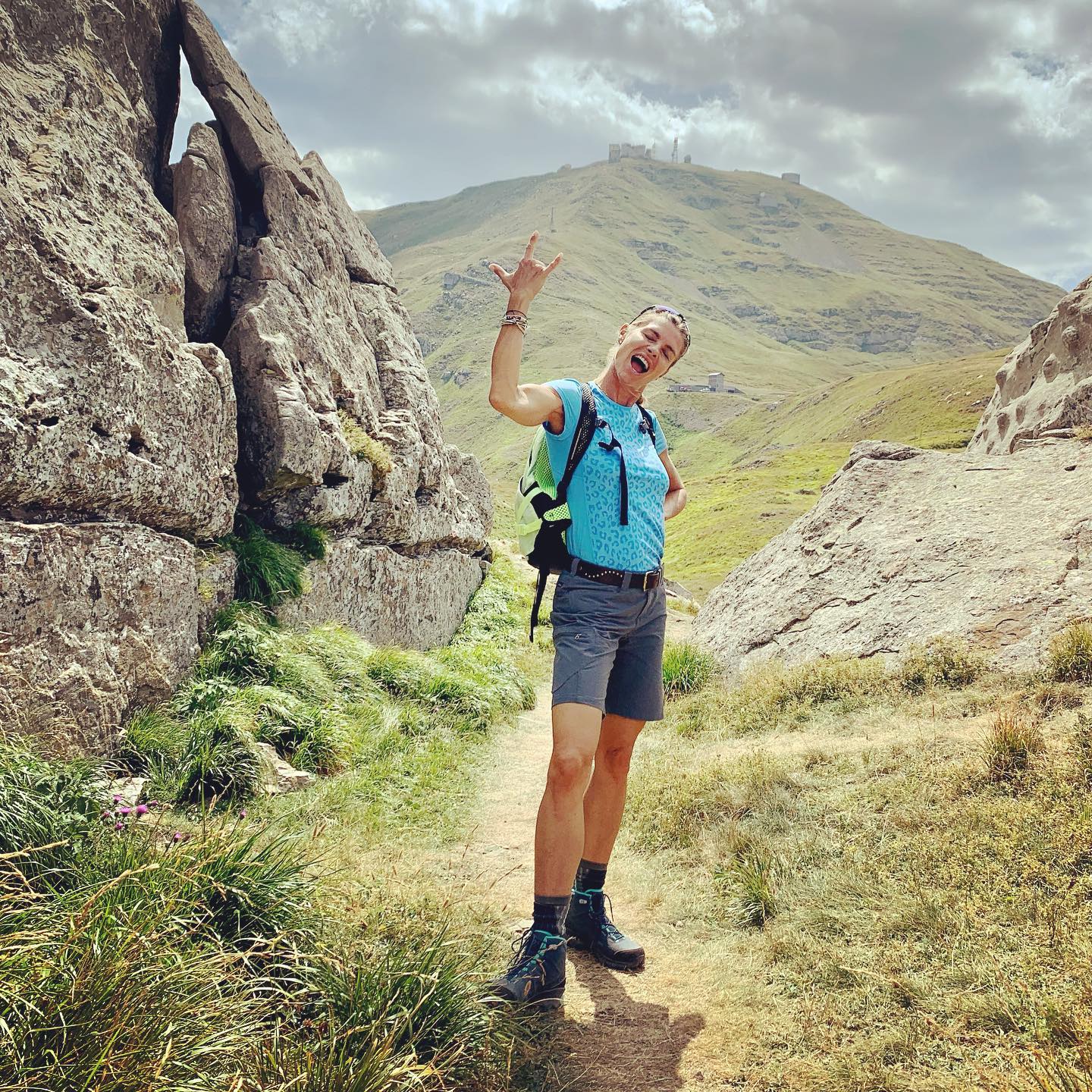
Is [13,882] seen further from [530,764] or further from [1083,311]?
[1083,311]

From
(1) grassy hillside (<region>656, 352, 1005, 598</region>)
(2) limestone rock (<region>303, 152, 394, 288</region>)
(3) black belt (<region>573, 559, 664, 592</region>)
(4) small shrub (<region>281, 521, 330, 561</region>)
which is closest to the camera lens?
(3) black belt (<region>573, 559, 664, 592</region>)

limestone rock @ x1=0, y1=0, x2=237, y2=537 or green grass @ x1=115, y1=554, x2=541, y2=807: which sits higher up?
limestone rock @ x1=0, y1=0, x2=237, y2=537

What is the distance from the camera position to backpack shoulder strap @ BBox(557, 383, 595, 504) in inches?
169

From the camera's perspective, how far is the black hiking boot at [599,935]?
4.44 meters

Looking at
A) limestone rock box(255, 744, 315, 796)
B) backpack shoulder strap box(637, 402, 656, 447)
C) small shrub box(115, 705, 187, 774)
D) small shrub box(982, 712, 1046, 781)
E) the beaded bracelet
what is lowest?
limestone rock box(255, 744, 315, 796)

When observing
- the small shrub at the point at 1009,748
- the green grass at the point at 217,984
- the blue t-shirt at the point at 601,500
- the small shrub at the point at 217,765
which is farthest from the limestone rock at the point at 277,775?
the small shrub at the point at 1009,748

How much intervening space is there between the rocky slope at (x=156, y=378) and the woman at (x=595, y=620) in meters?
4.06

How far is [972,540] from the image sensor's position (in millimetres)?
9781

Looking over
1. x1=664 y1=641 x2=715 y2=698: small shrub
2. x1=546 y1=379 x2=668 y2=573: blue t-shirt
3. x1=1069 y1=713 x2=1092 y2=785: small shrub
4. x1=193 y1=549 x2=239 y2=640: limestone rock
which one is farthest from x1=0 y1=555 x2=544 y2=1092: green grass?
x1=664 y1=641 x2=715 y2=698: small shrub

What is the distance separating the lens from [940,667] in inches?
306

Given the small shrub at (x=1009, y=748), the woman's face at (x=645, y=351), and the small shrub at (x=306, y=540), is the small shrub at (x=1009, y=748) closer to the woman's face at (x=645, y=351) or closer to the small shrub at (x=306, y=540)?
the woman's face at (x=645, y=351)

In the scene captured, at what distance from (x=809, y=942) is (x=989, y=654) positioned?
4.69 m

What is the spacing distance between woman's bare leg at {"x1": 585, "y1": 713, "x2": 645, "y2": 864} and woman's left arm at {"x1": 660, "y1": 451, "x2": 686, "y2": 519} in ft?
4.41

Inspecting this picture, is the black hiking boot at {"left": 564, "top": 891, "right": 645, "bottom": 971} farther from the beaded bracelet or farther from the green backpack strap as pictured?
the beaded bracelet
